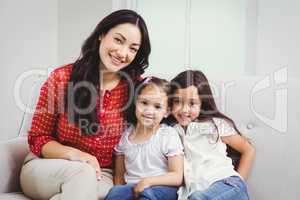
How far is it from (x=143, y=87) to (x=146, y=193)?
39cm

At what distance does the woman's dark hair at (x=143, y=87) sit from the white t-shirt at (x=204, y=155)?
0.15 meters

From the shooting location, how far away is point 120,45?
1.22 metres

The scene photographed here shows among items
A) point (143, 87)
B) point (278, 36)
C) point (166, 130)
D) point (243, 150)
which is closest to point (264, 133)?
point (243, 150)

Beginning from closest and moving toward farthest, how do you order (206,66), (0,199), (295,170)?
(0,199) < (295,170) < (206,66)

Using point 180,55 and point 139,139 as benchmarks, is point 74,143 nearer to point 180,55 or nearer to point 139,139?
point 139,139

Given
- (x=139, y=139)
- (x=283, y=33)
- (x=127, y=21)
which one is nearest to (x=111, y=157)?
(x=139, y=139)

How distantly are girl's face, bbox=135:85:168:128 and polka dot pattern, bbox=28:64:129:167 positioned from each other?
8 cm

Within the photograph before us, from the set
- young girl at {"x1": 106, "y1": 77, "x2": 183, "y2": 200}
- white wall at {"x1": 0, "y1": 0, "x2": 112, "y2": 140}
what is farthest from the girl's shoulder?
white wall at {"x1": 0, "y1": 0, "x2": 112, "y2": 140}

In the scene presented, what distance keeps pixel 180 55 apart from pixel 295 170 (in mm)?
1501

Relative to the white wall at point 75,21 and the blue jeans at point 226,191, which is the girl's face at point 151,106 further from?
the white wall at point 75,21

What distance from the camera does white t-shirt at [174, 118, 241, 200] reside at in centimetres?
115

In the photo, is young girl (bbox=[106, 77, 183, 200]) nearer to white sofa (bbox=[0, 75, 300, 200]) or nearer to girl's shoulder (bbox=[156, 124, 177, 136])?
girl's shoulder (bbox=[156, 124, 177, 136])

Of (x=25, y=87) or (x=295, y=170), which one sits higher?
(x=25, y=87)

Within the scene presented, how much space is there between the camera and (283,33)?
7.70 feet
